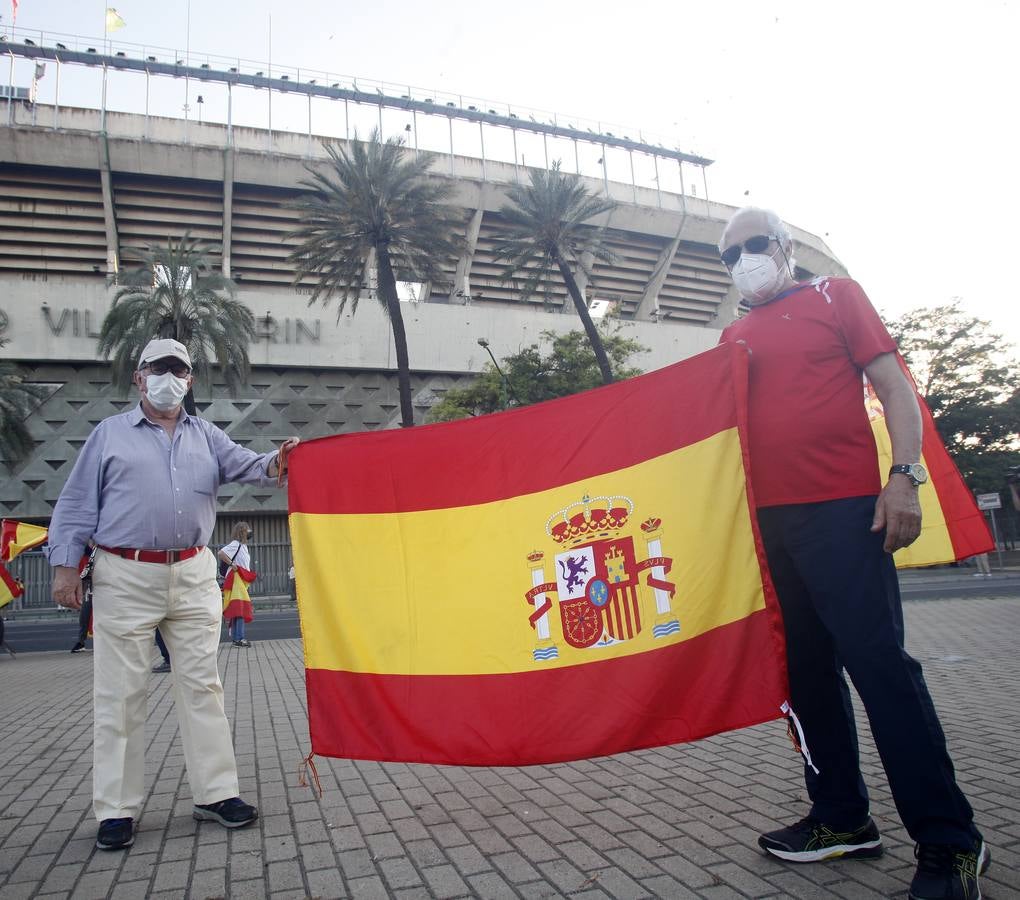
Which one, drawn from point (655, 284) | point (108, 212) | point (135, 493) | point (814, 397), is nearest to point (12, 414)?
point (108, 212)

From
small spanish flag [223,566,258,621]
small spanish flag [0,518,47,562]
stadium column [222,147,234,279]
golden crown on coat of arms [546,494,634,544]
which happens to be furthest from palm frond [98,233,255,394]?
golden crown on coat of arms [546,494,634,544]

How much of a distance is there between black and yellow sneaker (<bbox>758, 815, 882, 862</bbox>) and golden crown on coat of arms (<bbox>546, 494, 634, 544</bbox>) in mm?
1244

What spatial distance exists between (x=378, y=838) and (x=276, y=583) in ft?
118

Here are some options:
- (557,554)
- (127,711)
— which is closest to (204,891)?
(127,711)

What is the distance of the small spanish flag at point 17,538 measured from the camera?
41.0 ft

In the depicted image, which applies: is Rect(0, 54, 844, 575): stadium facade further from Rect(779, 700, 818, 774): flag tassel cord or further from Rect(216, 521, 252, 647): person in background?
Rect(779, 700, 818, 774): flag tassel cord

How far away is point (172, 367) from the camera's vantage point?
392cm

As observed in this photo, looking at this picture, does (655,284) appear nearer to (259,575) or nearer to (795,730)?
(259,575)

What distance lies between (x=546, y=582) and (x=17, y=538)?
41.3ft

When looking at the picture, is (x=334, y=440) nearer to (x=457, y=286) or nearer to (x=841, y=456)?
(x=841, y=456)

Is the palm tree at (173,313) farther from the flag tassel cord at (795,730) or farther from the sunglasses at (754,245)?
the flag tassel cord at (795,730)

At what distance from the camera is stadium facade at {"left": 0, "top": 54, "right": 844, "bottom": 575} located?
1527 inches

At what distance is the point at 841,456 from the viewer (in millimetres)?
2754

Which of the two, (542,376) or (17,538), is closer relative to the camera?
(17,538)
